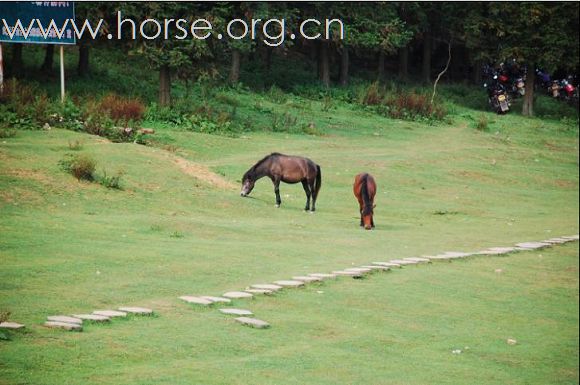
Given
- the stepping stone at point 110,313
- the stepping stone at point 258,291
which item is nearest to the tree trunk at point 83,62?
the stepping stone at point 258,291

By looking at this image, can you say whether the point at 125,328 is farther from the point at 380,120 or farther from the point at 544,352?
the point at 380,120

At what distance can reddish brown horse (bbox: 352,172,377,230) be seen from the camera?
21500 millimetres

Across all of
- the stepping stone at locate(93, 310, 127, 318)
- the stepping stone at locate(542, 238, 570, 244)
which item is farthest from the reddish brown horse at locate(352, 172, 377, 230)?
the stepping stone at locate(93, 310, 127, 318)

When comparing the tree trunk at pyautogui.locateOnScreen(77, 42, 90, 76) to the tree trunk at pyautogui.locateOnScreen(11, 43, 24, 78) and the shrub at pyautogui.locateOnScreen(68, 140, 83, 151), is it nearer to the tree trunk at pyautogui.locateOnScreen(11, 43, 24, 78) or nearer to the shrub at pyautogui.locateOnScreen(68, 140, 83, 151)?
the tree trunk at pyautogui.locateOnScreen(11, 43, 24, 78)

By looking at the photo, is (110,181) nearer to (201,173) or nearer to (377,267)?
(201,173)

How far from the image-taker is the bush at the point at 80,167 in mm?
21219

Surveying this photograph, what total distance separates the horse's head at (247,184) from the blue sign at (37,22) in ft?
17.2

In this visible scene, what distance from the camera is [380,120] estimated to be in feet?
129

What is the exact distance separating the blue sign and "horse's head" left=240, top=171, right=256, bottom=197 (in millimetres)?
5239

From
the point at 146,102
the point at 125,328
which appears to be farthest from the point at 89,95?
the point at 125,328

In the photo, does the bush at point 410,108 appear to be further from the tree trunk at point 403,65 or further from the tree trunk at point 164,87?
the tree trunk at point 164,87

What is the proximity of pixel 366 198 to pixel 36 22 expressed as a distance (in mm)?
8085

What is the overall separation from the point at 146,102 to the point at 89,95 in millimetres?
3195

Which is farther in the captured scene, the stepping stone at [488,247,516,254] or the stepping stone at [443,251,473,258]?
the stepping stone at [488,247,516,254]
